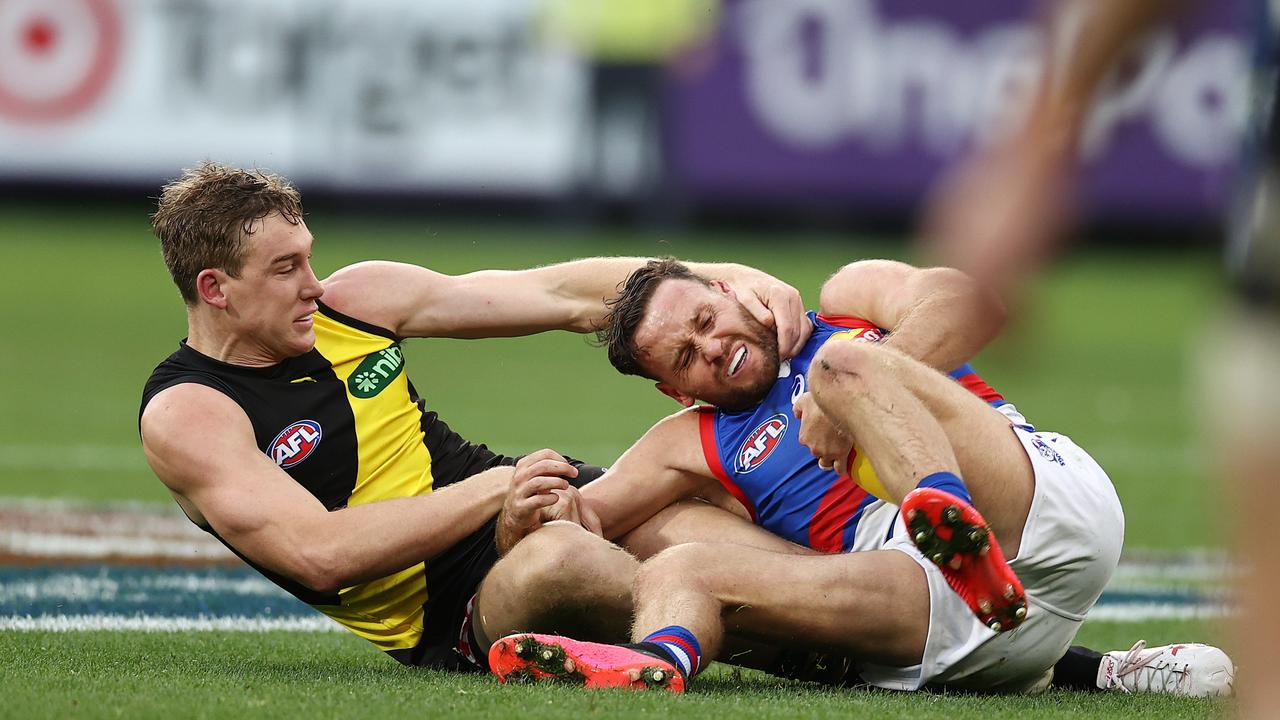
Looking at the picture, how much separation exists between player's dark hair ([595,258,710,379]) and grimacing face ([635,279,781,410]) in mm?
29

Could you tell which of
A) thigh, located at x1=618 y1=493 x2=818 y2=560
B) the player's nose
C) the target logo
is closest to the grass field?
thigh, located at x1=618 y1=493 x2=818 y2=560

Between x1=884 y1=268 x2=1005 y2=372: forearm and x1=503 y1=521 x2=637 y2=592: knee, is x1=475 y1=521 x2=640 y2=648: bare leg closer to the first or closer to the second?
x1=503 y1=521 x2=637 y2=592: knee

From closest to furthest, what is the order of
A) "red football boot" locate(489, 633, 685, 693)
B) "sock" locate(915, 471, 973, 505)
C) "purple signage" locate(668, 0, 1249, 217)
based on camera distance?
1. "sock" locate(915, 471, 973, 505)
2. "red football boot" locate(489, 633, 685, 693)
3. "purple signage" locate(668, 0, 1249, 217)

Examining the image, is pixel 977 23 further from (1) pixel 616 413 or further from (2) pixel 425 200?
(1) pixel 616 413

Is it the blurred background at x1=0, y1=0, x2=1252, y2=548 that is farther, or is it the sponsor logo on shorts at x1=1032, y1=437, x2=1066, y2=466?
the blurred background at x1=0, y1=0, x2=1252, y2=548

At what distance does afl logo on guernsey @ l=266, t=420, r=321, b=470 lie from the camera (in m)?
4.86

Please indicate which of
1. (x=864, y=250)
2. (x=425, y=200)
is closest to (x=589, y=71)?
(x=425, y=200)

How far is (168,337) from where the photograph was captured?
15.8 m

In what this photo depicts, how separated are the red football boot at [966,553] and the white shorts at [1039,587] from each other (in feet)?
1.26

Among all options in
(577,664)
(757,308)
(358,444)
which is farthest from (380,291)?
(577,664)

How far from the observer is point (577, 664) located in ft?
14.3

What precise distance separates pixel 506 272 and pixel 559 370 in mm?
10608

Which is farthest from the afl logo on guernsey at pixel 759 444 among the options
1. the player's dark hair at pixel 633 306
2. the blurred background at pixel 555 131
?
the blurred background at pixel 555 131

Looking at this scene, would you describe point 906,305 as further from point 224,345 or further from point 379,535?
point 224,345
